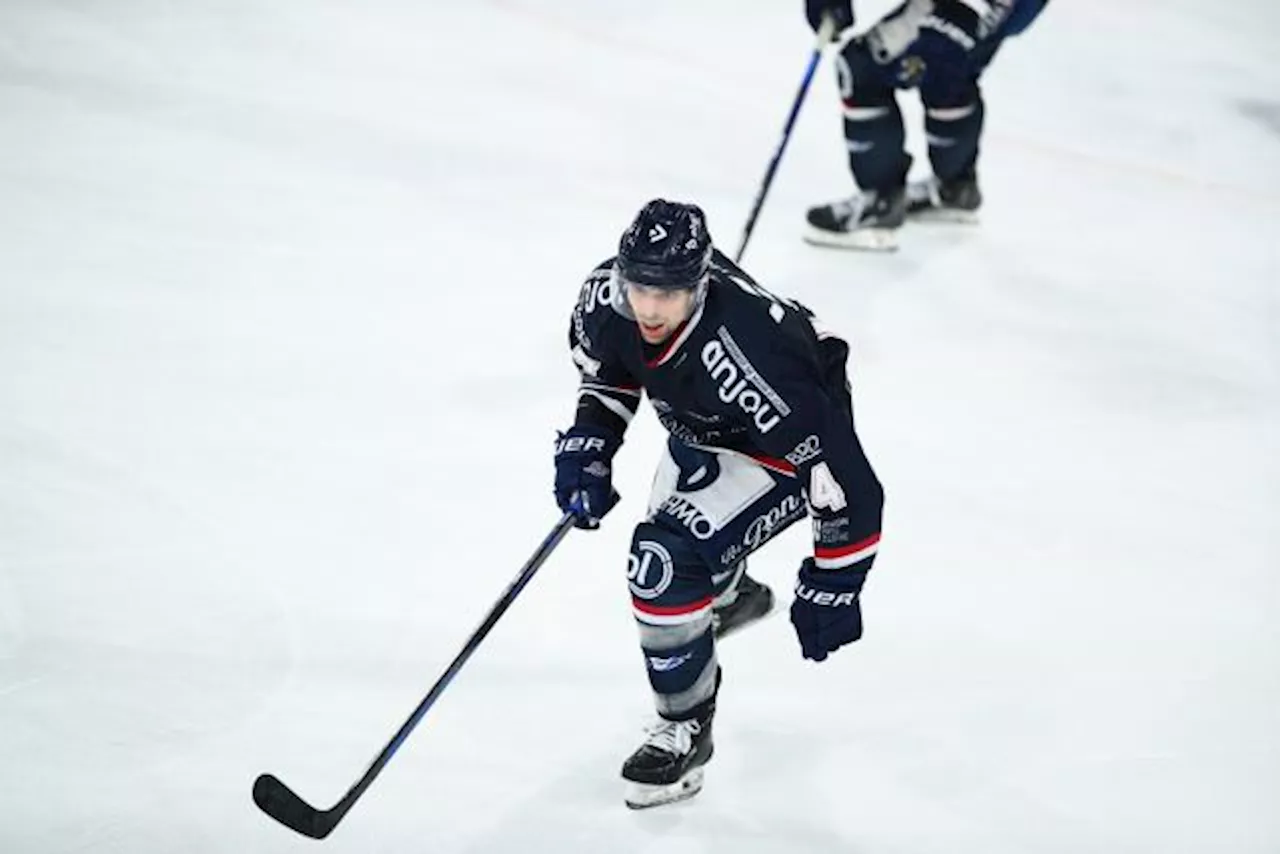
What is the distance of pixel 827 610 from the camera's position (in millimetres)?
2770

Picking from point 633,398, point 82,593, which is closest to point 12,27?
point 82,593

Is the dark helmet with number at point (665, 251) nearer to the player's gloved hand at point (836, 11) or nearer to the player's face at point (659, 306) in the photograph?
the player's face at point (659, 306)

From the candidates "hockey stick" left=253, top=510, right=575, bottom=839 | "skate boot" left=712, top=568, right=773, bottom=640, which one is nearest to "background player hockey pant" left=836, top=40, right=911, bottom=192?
"skate boot" left=712, top=568, right=773, bottom=640

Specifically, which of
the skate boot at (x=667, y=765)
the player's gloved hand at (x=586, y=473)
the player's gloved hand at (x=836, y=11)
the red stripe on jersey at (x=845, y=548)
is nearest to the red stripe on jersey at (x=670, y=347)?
the player's gloved hand at (x=586, y=473)

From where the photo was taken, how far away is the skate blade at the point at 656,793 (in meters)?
2.95

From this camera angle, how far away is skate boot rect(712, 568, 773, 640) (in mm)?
3342

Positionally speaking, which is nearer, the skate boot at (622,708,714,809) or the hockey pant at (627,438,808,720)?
the hockey pant at (627,438,808,720)

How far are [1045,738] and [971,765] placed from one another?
6.8 inches

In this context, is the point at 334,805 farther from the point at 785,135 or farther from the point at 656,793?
the point at 785,135

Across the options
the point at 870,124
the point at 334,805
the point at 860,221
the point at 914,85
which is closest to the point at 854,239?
the point at 860,221

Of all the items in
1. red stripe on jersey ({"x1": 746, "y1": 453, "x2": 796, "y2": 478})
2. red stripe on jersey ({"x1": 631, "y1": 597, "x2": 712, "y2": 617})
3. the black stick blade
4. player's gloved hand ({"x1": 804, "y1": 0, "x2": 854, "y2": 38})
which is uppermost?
player's gloved hand ({"x1": 804, "y1": 0, "x2": 854, "y2": 38})

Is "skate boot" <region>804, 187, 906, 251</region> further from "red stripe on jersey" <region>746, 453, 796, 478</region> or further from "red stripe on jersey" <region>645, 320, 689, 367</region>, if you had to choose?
"red stripe on jersey" <region>645, 320, 689, 367</region>

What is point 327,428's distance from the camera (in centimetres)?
379

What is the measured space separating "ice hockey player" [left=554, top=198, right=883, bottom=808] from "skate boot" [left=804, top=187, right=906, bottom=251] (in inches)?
80.1
